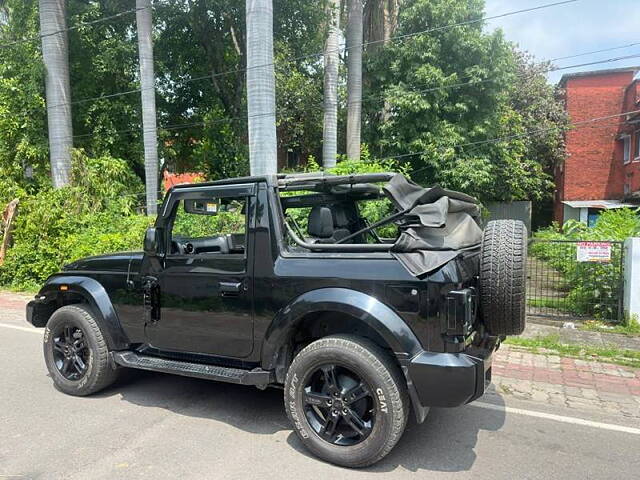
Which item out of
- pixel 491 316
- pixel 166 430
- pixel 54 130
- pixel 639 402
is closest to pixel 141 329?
pixel 166 430

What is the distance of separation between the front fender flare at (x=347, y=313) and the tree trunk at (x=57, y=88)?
453 inches

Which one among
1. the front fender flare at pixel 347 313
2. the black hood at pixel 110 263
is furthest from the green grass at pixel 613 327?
the black hood at pixel 110 263

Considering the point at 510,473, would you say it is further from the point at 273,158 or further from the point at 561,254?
the point at 273,158

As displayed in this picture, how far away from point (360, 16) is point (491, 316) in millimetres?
12081

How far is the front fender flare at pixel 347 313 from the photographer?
10.8 feet

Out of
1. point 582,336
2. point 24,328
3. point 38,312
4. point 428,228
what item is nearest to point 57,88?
point 24,328

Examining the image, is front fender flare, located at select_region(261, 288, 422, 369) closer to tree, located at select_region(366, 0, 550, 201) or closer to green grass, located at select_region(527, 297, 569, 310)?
green grass, located at select_region(527, 297, 569, 310)

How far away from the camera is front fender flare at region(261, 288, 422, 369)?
330 cm

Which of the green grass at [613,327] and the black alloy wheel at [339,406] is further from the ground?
the black alloy wheel at [339,406]

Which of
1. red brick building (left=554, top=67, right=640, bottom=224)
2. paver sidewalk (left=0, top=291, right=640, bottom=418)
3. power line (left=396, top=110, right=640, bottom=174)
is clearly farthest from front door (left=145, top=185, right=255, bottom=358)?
red brick building (left=554, top=67, right=640, bottom=224)

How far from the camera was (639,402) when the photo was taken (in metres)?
4.80

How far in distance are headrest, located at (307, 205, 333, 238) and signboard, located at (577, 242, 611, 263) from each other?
5.36 metres

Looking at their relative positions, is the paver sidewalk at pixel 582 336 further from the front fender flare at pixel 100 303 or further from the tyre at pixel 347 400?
the front fender flare at pixel 100 303

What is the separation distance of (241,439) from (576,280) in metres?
6.57
